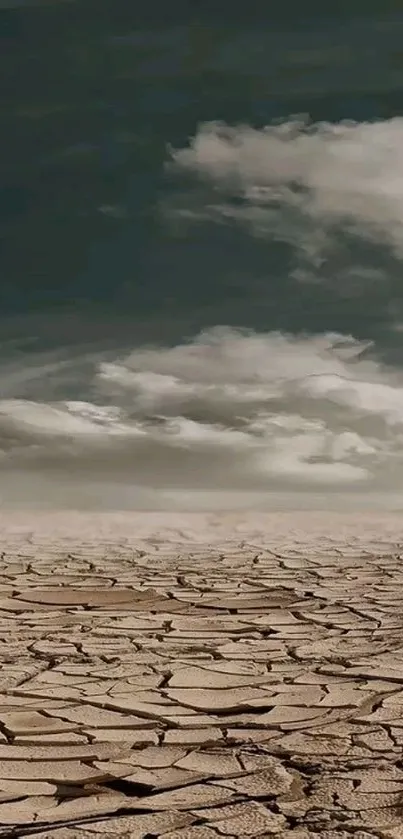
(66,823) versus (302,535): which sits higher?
(302,535)

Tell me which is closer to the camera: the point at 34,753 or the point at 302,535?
A: the point at 34,753

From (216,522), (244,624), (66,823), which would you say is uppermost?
(216,522)

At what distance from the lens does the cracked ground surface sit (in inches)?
81.4

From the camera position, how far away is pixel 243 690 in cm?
308

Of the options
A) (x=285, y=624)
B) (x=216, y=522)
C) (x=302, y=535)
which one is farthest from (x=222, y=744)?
(x=216, y=522)

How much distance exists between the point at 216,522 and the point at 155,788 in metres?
10.9

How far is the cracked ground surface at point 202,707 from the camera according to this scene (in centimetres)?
207

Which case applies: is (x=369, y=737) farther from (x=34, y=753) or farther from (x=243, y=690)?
(x=34, y=753)

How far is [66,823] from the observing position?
2035 mm

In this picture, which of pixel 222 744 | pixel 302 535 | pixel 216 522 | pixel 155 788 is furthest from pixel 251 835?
pixel 216 522

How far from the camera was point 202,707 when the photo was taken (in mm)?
2900

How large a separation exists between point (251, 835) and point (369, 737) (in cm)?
70

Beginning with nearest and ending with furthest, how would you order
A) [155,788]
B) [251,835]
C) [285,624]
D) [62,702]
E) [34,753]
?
[251,835] → [155,788] → [34,753] → [62,702] → [285,624]

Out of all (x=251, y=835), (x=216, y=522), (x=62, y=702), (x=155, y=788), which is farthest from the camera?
(x=216, y=522)
